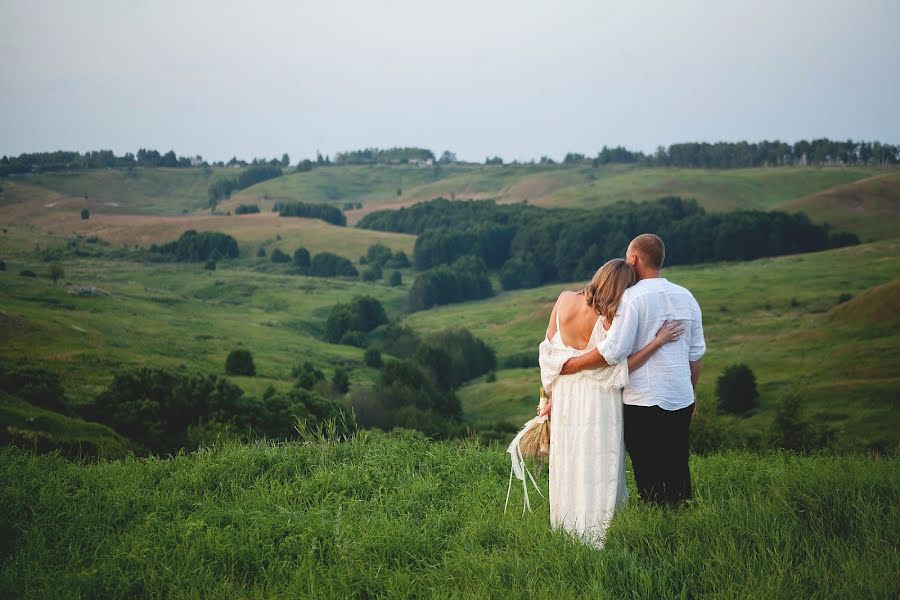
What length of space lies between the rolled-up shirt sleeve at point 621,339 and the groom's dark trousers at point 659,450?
0.49m

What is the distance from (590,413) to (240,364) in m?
72.9


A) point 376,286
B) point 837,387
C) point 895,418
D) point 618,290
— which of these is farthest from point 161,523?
point 376,286

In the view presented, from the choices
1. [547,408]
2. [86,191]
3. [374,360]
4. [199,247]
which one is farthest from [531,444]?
[199,247]

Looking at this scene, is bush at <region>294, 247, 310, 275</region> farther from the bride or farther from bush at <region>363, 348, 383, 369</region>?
the bride

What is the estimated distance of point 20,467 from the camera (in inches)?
261

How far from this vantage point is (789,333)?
8500cm

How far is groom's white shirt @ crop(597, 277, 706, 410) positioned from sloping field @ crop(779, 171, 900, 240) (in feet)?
504

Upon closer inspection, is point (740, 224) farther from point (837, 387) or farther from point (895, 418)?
point (895, 418)

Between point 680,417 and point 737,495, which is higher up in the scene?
point 680,417

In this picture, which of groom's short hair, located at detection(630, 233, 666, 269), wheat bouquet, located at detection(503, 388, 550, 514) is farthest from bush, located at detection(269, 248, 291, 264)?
groom's short hair, located at detection(630, 233, 666, 269)

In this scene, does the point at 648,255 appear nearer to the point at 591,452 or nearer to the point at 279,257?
the point at 591,452

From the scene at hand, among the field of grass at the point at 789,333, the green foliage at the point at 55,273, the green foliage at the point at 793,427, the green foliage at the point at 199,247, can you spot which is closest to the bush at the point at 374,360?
the field of grass at the point at 789,333

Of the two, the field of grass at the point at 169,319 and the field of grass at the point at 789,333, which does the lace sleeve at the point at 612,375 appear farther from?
the field of grass at the point at 169,319

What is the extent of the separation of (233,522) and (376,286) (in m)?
146
